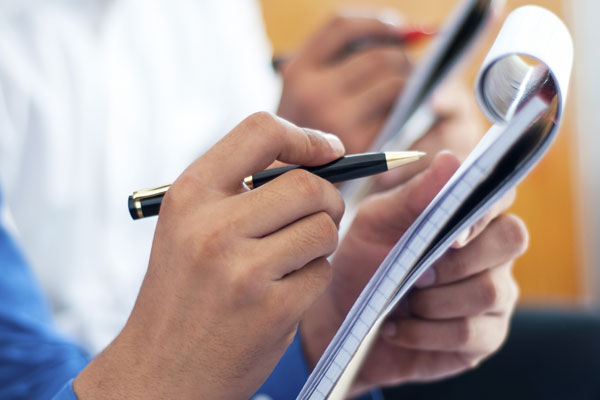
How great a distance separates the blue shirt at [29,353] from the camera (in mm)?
427

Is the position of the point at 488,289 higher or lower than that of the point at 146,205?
lower

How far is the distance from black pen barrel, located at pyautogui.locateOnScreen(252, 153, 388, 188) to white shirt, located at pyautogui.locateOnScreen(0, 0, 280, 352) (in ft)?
1.22

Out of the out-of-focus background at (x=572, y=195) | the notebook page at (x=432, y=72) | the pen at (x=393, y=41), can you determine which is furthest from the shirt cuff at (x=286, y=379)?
the out-of-focus background at (x=572, y=195)

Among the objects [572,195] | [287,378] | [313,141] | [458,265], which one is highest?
[313,141]

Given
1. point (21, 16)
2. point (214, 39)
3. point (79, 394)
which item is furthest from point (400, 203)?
point (214, 39)

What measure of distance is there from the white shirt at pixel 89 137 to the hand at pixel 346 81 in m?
0.21

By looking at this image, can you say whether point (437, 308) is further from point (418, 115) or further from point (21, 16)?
point (21, 16)

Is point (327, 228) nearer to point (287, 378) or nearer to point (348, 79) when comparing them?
point (287, 378)

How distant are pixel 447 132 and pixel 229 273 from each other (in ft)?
1.26

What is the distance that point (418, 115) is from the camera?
539mm

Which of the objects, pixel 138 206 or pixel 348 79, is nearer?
pixel 138 206

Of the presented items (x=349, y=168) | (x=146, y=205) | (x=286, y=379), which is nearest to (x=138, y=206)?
(x=146, y=205)

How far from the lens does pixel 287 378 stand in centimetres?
43

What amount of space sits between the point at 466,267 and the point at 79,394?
22 centimetres
